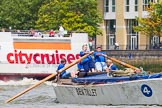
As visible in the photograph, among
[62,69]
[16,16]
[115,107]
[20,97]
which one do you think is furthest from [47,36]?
[16,16]

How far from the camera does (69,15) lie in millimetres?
82062

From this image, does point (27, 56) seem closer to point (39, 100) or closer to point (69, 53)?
point (69, 53)

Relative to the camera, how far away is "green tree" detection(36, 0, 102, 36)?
81875mm

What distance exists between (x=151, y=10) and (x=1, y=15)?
Result: 49.2 feet

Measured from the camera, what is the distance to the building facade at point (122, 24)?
97.1 meters

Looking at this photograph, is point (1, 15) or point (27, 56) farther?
point (1, 15)

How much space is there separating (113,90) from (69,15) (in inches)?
1974

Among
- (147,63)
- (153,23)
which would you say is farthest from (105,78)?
(153,23)

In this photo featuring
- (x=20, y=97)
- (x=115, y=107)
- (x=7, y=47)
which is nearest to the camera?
(x=115, y=107)

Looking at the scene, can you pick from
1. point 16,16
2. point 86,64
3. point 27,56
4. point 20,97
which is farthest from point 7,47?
point 16,16

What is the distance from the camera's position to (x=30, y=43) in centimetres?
5488

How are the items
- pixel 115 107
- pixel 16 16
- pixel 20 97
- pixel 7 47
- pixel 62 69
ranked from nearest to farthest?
pixel 115 107, pixel 62 69, pixel 20 97, pixel 7 47, pixel 16 16

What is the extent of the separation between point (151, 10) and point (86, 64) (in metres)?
54.4

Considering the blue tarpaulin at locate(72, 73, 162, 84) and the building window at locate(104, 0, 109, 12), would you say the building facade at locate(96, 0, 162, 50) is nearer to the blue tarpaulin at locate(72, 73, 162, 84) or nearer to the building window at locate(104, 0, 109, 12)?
the building window at locate(104, 0, 109, 12)
